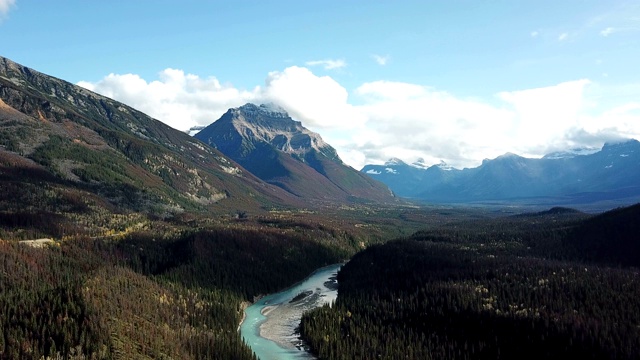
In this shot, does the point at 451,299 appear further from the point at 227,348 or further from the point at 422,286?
the point at 227,348

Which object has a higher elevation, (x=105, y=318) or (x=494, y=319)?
(x=105, y=318)

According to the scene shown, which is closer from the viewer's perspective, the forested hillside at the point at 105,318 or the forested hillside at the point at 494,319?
the forested hillside at the point at 105,318

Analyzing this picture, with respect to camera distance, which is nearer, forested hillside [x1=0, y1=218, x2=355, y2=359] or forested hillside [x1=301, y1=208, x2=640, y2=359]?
forested hillside [x1=0, y1=218, x2=355, y2=359]

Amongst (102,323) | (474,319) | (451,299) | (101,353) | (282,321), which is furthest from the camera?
(282,321)

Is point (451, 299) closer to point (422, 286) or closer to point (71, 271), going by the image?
point (422, 286)

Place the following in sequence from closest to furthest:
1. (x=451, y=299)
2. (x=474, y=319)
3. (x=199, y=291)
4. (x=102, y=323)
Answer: (x=102, y=323) < (x=474, y=319) < (x=451, y=299) < (x=199, y=291)

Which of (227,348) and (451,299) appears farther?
(451,299)

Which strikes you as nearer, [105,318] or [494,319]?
[105,318]

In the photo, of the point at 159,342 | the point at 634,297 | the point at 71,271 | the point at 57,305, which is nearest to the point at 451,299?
the point at 634,297

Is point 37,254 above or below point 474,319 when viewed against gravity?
above

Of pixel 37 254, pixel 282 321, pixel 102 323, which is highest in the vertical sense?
pixel 37 254
